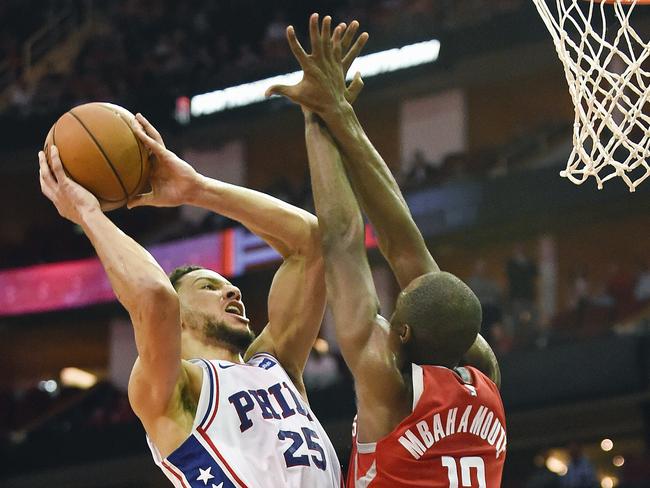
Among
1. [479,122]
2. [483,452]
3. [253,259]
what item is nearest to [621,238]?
[479,122]

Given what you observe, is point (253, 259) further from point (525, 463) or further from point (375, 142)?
point (525, 463)

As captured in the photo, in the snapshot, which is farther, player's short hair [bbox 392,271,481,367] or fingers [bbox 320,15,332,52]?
fingers [bbox 320,15,332,52]

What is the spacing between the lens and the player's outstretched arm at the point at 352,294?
3418 mm

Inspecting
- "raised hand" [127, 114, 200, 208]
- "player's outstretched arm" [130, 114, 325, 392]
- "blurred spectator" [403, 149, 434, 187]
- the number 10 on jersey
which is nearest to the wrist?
"raised hand" [127, 114, 200, 208]

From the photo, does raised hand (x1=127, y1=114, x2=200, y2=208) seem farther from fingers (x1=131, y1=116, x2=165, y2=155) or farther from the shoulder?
the shoulder

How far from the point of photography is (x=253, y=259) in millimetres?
15273

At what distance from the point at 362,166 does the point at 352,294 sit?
1.59ft

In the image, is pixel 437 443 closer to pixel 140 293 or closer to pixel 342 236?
pixel 342 236

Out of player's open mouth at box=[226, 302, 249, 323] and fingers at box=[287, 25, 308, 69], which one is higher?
fingers at box=[287, 25, 308, 69]

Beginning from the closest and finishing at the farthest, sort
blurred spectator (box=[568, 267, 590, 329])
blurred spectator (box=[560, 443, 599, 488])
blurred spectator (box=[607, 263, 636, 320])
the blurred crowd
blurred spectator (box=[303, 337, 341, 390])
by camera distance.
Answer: blurred spectator (box=[560, 443, 599, 488]) → blurred spectator (box=[607, 263, 636, 320]) → blurred spectator (box=[568, 267, 590, 329]) → blurred spectator (box=[303, 337, 341, 390]) → the blurred crowd

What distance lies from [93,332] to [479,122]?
685 cm

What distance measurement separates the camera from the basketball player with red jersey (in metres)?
3.37

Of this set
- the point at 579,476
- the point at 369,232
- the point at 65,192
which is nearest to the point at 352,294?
the point at 65,192

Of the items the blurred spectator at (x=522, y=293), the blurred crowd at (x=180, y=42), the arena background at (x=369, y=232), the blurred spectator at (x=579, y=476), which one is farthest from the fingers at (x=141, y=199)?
the blurred crowd at (x=180, y=42)
